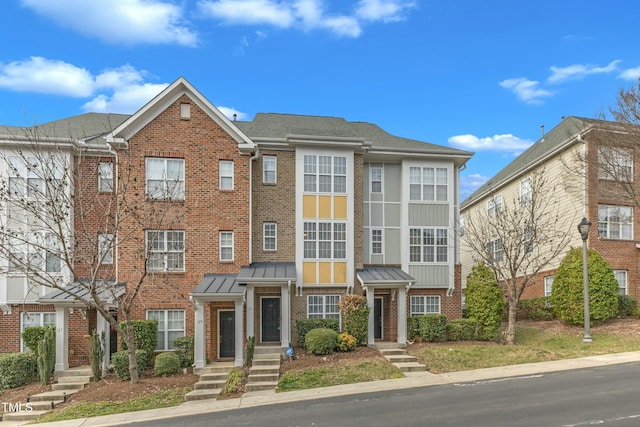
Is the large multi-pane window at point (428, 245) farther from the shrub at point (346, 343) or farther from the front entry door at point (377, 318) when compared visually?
the shrub at point (346, 343)

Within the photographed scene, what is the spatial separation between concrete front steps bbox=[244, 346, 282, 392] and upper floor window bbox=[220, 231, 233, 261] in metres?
3.77

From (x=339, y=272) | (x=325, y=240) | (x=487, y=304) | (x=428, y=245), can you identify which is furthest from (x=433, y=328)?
(x=325, y=240)

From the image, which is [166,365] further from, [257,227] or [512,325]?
[512,325]

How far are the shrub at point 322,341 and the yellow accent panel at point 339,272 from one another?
2755 millimetres

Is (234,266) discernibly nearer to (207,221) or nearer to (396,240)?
(207,221)

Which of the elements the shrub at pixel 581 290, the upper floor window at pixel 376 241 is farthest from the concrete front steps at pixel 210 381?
the shrub at pixel 581 290

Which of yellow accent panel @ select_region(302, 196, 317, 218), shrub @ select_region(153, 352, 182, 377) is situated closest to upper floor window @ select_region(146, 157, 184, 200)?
yellow accent panel @ select_region(302, 196, 317, 218)

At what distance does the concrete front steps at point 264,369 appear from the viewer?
45.7 feet

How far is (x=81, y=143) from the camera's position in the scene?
18125mm

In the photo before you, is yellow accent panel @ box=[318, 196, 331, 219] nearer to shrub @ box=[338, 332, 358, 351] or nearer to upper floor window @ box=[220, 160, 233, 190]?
upper floor window @ box=[220, 160, 233, 190]

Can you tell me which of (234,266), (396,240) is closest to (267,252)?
(234,266)

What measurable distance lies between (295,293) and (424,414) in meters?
10.2

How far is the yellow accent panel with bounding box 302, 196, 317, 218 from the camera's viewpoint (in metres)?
19.9

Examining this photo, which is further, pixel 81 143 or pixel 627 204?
pixel 627 204
